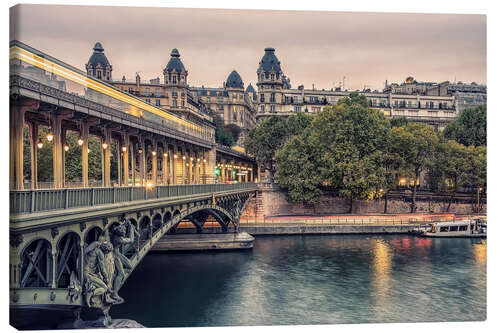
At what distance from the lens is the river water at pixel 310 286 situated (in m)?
24.8

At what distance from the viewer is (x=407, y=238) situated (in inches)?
1865

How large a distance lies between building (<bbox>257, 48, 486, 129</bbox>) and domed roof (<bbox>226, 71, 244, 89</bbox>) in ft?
101

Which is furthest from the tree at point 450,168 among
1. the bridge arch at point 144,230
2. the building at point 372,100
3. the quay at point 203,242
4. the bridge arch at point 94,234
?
the bridge arch at point 94,234

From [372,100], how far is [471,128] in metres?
30.0

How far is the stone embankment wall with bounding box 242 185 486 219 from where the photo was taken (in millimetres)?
58375

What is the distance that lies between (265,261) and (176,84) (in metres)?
45.0

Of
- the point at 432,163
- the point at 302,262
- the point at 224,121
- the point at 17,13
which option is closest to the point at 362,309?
the point at 302,262

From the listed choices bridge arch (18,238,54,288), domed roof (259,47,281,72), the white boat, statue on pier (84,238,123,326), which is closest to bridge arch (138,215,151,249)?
statue on pier (84,238,123,326)

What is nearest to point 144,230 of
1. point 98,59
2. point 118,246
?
point 118,246

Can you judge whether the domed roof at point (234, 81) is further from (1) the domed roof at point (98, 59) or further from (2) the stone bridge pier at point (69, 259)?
(2) the stone bridge pier at point (69, 259)

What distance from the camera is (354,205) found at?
5988 centimetres

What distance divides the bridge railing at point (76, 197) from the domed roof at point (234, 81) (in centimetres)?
10438
